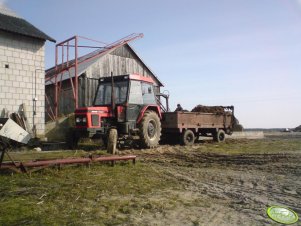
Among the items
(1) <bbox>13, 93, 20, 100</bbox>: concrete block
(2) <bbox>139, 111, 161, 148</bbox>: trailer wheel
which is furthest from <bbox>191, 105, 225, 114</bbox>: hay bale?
(1) <bbox>13, 93, 20, 100</bbox>: concrete block

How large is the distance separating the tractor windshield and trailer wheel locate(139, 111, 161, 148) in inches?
44.9

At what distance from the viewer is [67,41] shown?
1975cm

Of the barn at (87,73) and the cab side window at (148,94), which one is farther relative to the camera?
the barn at (87,73)

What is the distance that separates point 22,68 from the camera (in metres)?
14.9

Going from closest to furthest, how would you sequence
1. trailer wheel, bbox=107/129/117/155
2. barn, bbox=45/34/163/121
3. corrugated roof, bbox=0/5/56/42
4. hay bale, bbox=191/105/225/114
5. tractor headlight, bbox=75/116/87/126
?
1. trailer wheel, bbox=107/129/117/155
2. tractor headlight, bbox=75/116/87/126
3. corrugated roof, bbox=0/5/56/42
4. hay bale, bbox=191/105/225/114
5. barn, bbox=45/34/163/121

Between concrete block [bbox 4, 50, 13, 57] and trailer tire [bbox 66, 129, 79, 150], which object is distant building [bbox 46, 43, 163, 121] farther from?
trailer tire [bbox 66, 129, 79, 150]

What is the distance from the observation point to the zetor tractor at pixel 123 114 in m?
12.1

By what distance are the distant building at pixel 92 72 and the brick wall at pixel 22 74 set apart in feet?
15.2

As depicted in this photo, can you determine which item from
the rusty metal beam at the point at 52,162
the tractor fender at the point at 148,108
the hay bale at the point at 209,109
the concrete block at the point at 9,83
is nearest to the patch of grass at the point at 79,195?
the rusty metal beam at the point at 52,162

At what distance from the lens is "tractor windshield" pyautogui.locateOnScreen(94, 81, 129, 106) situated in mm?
12992

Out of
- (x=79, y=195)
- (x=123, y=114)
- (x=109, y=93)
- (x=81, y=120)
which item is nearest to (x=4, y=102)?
(x=81, y=120)

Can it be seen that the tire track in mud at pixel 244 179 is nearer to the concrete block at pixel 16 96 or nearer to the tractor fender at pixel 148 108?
the tractor fender at pixel 148 108

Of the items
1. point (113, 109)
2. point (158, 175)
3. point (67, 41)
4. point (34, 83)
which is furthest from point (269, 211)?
point (67, 41)

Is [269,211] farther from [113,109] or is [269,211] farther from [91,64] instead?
[91,64]
